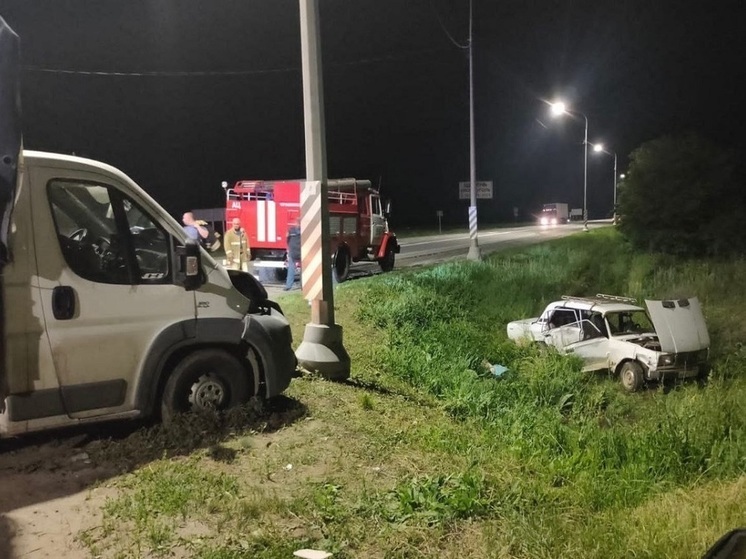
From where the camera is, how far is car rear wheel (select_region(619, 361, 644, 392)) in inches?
458

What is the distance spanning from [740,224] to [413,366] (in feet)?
79.1

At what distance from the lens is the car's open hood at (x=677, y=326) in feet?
37.9

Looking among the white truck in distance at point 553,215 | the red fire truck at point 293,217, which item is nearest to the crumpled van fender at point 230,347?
the red fire truck at point 293,217

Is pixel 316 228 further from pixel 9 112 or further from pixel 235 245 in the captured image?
pixel 235 245

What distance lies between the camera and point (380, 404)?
759 centimetres

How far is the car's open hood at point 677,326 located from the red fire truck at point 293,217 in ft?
28.1

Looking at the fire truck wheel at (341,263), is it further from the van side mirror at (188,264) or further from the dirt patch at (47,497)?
the dirt patch at (47,497)

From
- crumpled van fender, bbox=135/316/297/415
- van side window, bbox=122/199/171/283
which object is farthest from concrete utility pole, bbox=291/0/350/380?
van side window, bbox=122/199/171/283

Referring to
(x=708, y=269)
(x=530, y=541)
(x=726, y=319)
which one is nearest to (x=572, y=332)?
(x=726, y=319)

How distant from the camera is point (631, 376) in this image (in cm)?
1179

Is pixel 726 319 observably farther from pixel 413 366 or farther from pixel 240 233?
pixel 240 233

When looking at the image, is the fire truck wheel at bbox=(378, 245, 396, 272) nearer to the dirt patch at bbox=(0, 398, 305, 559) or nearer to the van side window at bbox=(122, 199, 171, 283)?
the dirt patch at bbox=(0, 398, 305, 559)

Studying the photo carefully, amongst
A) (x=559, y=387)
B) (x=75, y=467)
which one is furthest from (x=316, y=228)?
(x=559, y=387)

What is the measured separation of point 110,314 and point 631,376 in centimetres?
923
